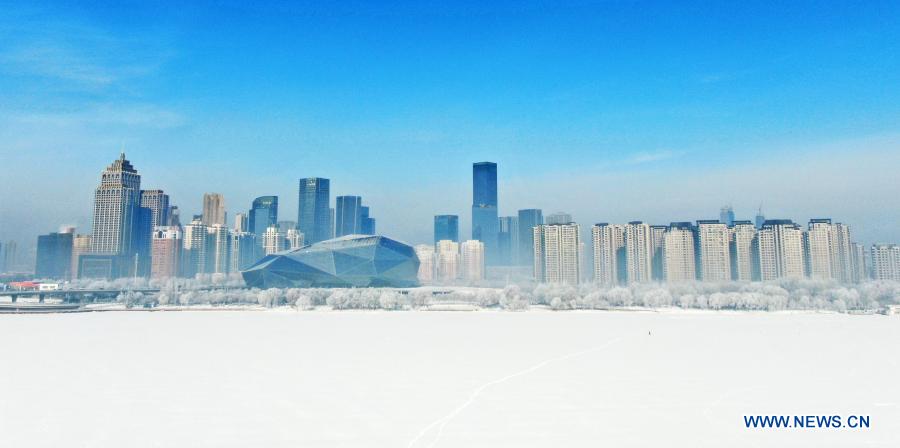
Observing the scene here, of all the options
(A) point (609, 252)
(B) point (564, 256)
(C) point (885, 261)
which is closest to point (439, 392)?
(A) point (609, 252)

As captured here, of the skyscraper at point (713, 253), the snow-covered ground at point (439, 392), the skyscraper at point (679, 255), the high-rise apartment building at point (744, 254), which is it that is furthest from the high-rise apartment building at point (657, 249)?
the snow-covered ground at point (439, 392)

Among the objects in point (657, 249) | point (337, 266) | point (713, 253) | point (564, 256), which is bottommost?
point (337, 266)

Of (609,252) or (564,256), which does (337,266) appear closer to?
(564,256)

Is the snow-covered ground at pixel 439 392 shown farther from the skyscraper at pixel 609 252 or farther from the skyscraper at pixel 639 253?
the skyscraper at pixel 609 252

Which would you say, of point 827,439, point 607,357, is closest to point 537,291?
point 607,357

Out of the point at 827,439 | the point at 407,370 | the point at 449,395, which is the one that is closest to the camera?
the point at 827,439

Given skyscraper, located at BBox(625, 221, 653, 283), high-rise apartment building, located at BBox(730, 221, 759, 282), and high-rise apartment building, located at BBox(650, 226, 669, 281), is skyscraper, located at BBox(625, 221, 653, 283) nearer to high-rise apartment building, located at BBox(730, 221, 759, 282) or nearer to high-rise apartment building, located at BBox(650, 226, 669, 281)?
high-rise apartment building, located at BBox(650, 226, 669, 281)

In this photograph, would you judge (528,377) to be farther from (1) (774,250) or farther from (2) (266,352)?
(1) (774,250)
